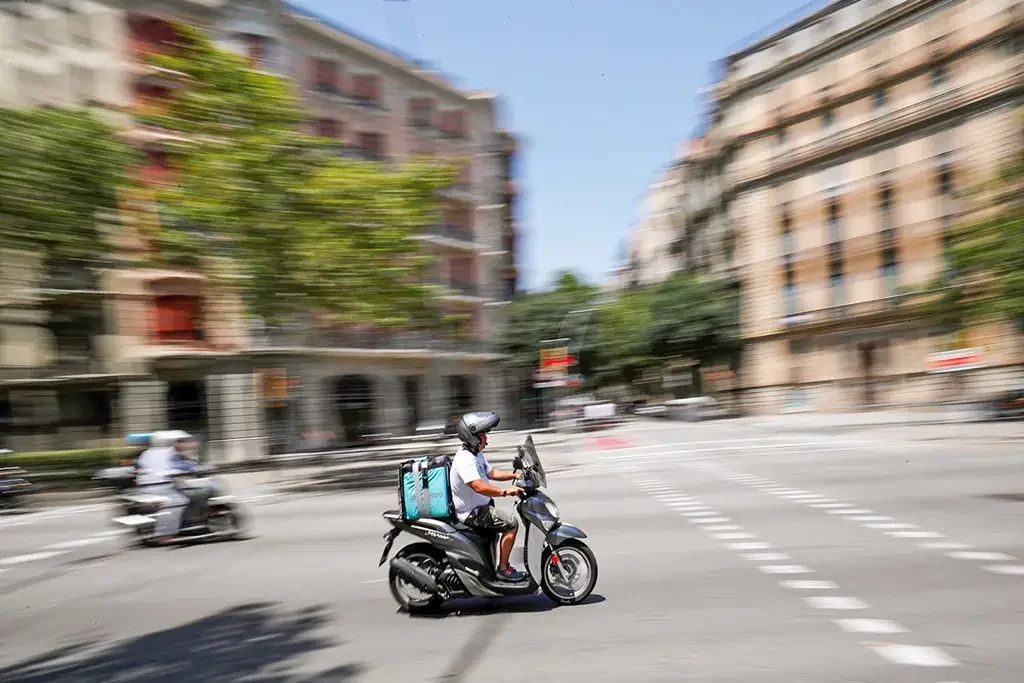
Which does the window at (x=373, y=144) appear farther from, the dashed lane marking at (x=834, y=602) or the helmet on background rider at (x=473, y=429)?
the dashed lane marking at (x=834, y=602)

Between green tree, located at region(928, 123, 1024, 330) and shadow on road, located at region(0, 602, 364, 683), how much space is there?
2115 centimetres

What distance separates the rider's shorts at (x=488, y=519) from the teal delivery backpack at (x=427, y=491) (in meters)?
0.16

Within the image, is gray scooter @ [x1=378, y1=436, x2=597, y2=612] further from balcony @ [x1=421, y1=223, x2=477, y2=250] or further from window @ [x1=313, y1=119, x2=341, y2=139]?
balcony @ [x1=421, y1=223, x2=477, y2=250]

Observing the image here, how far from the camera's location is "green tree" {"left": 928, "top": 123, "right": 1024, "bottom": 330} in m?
22.7

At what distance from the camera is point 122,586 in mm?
9023

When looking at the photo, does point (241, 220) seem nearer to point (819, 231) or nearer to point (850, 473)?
point (850, 473)

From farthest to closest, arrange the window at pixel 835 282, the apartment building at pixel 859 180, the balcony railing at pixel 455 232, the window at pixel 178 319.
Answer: the window at pixel 835 282, the balcony railing at pixel 455 232, the apartment building at pixel 859 180, the window at pixel 178 319

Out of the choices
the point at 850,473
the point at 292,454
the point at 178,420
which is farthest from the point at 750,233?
the point at 850,473

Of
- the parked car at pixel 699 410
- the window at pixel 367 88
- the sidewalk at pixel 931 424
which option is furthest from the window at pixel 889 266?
the window at pixel 367 88

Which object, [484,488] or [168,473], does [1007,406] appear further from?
[484,488]

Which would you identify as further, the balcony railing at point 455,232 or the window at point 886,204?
the window at point 886,204

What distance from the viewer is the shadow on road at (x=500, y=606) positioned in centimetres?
673

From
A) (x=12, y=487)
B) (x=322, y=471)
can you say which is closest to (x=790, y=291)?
(x=322, y=471)

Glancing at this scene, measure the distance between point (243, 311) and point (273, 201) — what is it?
9.34ft
